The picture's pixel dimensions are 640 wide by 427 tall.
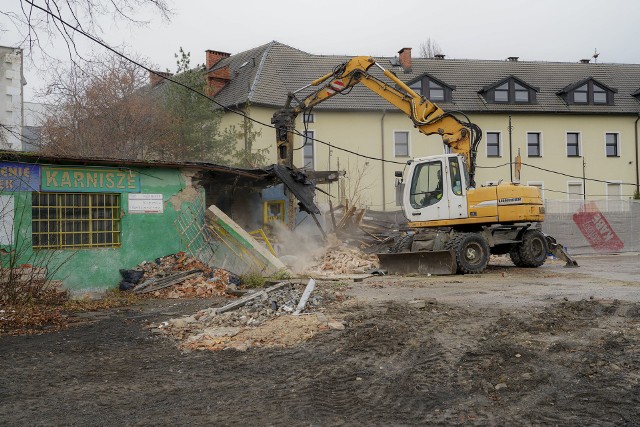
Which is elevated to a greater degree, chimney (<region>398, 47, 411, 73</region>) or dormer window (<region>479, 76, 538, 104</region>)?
chimney (<region>398, 47, 411, 73</region>)

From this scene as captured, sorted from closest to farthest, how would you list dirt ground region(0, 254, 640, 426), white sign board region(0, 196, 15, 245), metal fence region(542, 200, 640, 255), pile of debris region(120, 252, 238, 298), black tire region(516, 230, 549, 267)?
1. dirt ground region(0, 254, 640, 426)
2. white sign board region(0, 196, 15, 245)
3. pile of debris region(120, 252, 238, 298)
4. black tire region(516, 230, 549, 267)
5. metal fence region(542, 200, 640, 255)

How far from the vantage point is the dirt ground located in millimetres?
5191

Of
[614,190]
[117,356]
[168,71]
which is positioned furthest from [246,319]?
[614,190]

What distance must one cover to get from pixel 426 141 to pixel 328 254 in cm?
1668

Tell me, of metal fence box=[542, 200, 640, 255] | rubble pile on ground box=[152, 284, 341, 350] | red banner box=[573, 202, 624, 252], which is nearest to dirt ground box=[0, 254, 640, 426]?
rubble pile on ground box=[152, 284, 341, 350]

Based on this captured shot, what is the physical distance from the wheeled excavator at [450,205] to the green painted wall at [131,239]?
3758 millimetres

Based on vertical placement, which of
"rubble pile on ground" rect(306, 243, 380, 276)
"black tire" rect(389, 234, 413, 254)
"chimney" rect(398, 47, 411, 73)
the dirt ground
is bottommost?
the dirt ground

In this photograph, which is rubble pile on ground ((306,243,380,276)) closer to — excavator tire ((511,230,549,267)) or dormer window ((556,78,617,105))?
excavator tire ((511,230,549,267))

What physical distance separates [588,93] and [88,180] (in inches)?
1241

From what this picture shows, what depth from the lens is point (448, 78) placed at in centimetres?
3688

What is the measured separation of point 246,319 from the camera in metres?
9.20

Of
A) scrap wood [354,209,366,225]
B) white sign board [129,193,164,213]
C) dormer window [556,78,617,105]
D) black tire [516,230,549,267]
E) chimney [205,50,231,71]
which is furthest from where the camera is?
chimney [205,50,231,71]

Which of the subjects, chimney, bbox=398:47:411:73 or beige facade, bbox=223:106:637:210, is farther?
chimney, bbox=398:47:411:73

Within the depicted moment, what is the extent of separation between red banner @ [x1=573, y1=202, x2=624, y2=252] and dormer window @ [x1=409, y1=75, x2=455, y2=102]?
11.7 metres
